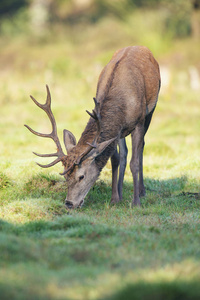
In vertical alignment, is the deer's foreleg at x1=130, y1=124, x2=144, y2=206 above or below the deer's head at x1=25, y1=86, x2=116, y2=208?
above

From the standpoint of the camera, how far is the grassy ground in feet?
12.5

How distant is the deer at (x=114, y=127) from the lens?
22.7 feet

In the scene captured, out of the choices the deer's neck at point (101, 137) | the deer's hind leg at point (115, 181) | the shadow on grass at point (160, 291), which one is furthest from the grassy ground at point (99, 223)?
the deer's neck at point (101, 137)

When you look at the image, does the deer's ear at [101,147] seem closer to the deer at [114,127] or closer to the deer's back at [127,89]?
the deer at [114,127]

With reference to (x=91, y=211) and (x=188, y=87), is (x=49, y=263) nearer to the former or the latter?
(x=91, y=211)

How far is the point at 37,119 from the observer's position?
14781mm

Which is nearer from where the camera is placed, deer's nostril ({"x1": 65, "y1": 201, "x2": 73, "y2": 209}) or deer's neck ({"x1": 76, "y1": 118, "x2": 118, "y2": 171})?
deer's nostril ({"x1": 65, "y1": 201, "x2": 73, "y2": 209})

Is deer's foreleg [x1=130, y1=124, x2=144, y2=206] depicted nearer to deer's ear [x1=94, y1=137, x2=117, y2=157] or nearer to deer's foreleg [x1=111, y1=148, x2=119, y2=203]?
deer's foreleg [x1=111, y1=148, x2=119, y2=203]

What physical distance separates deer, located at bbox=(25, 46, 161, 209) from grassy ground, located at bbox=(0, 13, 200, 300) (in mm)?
337

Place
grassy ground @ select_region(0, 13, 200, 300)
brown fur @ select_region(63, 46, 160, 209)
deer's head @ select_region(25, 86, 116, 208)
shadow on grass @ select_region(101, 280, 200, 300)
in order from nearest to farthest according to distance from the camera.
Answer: shadow on grass @ select_region(101, 280, 200, 300)
grassy ground @ select_region(0, 13, 200, 300)
deer's head @ select_region(25, 86, 116, 208)
brown fur @ select_region(63, 46, 160, 209)

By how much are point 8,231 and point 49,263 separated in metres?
1.17

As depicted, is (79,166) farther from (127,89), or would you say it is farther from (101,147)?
(127,89)

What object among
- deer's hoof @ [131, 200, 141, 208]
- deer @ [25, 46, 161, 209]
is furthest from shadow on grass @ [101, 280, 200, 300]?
deer's hoof @ [131, 200, 141, 208]

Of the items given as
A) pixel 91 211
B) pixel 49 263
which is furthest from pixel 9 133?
pixel 49 263
